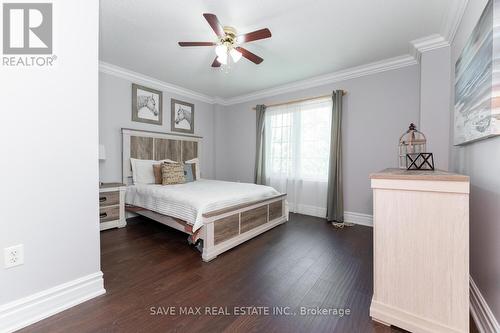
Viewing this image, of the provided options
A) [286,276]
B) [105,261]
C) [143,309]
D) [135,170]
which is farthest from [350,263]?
[135,170]

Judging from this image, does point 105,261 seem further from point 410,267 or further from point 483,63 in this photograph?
point 483,63

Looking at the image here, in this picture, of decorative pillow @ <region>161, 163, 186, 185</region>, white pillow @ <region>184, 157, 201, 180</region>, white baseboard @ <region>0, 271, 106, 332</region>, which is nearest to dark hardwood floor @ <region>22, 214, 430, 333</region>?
white baseboard @ <region>0, 271, 106, 332</region>

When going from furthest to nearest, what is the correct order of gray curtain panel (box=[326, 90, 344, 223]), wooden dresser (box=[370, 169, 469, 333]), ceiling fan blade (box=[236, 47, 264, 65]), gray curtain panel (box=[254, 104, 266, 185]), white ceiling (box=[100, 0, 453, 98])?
gray curtain panel (box=[254, 104, 266, 185])
gray curtain panel (box=[326, 90, 344, 223])
ceiling fan blade (box=[236, 47, 264, 65])
white ceiling (box=[100, 0, 453, 98])
wooden dresser (box=[370, 169, 469, 333])

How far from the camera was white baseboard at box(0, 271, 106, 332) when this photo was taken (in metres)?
1.27

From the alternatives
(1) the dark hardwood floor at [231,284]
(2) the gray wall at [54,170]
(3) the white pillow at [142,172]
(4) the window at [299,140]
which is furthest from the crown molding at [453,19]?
(3) the white pillow at [142,172]

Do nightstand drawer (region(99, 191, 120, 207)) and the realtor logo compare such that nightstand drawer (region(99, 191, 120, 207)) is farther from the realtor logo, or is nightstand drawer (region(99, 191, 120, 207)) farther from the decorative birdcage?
the decorative birdcage

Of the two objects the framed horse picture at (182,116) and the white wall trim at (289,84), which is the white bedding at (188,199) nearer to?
the framed horse picture at (182,116)

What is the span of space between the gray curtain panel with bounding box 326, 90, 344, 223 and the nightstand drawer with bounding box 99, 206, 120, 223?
3.34 metres

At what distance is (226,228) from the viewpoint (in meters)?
2.44

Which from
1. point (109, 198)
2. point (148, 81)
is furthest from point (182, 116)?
point (109, 198)

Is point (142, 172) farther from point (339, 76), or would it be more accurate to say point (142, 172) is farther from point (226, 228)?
point (339, 76)

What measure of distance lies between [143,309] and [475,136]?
2.66m

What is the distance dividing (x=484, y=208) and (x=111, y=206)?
13.1ft

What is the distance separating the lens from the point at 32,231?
1354 mm
